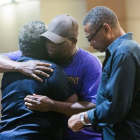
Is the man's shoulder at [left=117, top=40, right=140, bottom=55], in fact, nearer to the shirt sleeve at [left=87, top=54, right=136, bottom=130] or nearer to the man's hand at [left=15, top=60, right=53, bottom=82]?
the shirt sleeve at [left=87, top=54, right=136, bottom=130]

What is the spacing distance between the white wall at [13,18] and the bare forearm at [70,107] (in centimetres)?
125

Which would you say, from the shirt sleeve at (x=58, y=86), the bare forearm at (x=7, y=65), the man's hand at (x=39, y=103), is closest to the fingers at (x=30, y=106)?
the man's hand at (x=39, y=103)

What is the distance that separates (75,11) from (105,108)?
6.24 feet

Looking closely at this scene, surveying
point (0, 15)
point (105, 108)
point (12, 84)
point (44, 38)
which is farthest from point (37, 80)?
point (0, 15)

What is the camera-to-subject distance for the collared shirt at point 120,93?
48.0 inches

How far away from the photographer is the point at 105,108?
4.16ft

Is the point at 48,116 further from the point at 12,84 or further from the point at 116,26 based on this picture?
the point at 116,26

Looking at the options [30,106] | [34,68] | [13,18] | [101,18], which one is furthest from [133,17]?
[30,106]

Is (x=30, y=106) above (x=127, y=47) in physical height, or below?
below

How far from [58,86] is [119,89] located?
1.33ft

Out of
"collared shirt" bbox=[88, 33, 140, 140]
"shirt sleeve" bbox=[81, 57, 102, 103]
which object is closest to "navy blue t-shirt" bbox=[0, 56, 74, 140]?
"shirt sleeve" bbox=[81, 57, 102, 103]

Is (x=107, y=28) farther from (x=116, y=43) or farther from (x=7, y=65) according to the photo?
(x=7, y=65)

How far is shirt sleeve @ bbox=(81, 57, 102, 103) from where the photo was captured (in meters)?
1.69

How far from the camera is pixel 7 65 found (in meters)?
1.68
